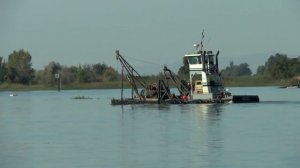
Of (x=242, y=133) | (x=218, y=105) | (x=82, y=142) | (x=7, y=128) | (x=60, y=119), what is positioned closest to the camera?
(x=82, y=142)

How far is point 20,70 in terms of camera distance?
19425cm

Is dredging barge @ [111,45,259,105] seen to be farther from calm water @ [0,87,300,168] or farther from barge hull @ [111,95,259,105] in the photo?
calm water @ [0,87,300,168]

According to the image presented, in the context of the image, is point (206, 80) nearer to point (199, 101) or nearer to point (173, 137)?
point (199, 101)

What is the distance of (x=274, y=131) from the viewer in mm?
44844

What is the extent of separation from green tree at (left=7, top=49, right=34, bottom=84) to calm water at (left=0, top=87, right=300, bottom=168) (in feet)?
423

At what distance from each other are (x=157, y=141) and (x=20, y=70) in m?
158

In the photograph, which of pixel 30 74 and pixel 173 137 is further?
pixel 30 74

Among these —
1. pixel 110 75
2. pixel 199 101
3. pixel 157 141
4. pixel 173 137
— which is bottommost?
pixel 157 141

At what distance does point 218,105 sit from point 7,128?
2734 centimetres

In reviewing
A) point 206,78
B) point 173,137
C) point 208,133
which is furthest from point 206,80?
point 173,137

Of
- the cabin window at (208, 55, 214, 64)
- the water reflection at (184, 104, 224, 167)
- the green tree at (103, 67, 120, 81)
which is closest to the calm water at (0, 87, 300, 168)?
the water reflection at (184, 104, 224, 167)

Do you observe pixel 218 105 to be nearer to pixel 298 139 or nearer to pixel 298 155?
pixel 298 139

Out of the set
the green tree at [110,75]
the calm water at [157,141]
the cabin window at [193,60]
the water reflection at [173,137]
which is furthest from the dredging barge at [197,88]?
the green tree at [110,75]

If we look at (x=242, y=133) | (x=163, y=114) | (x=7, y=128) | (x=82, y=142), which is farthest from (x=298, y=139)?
(x=163, y=114)
